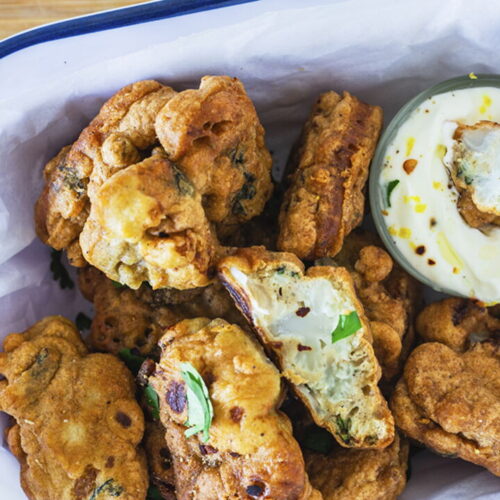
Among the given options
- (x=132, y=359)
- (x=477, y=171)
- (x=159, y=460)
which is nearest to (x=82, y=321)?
(x=132, y=359)

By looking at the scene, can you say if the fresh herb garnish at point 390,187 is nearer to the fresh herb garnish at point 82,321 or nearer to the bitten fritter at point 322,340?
the bitten fritter at point 322,340

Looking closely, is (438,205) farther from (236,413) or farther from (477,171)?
(236,413)

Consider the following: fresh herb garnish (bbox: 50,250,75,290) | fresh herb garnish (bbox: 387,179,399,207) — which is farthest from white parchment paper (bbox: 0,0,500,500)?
fresh herb garnish (bbox: 387,179,399,207)

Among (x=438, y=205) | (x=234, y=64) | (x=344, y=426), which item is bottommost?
(x=344, y=426)

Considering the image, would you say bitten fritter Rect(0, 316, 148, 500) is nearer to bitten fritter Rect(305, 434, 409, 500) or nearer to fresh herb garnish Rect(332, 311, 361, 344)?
bitten fritter Rect(305, 434, 409, 500)

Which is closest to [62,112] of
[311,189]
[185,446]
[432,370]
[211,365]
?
[311,189]

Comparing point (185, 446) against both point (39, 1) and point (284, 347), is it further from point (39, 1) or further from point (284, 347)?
point (39, 1)

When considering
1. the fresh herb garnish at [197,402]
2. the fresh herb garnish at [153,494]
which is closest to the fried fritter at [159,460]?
the fresh herb garnish at [153,494]
